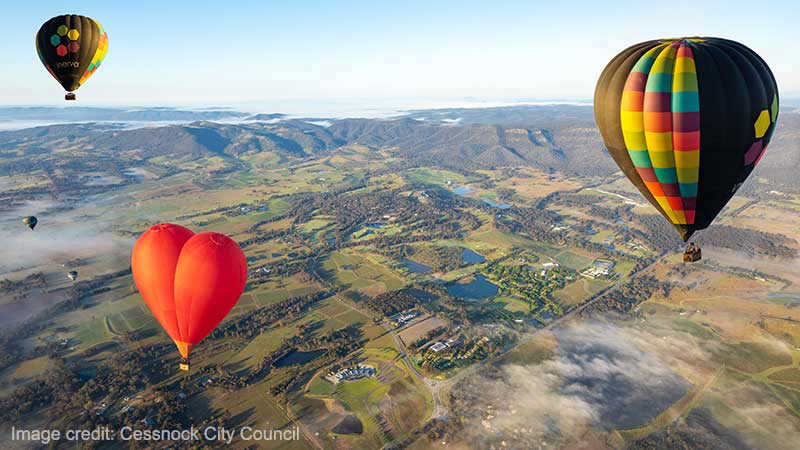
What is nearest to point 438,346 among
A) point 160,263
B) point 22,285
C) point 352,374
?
point 352,374

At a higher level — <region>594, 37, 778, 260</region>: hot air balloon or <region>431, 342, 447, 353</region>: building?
<region>594, 37, 778, 260</region>: hot air balloon

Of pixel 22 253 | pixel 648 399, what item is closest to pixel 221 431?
pixel 648 399

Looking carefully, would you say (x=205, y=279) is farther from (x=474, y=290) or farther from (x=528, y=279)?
(x=528, y=279)

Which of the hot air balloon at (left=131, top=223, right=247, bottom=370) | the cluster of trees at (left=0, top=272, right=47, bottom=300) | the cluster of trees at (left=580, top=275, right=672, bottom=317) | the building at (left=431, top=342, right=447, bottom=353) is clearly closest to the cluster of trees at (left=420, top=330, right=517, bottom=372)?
the building at (left=431, top=342, right=447, bottom=353)

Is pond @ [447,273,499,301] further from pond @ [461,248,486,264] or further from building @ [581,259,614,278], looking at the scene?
building @ [581,259,614,278]

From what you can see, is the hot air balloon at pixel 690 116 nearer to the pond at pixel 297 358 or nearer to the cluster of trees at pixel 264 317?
the pond at pixel 297 358

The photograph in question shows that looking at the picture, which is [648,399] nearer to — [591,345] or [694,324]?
[591,345]
